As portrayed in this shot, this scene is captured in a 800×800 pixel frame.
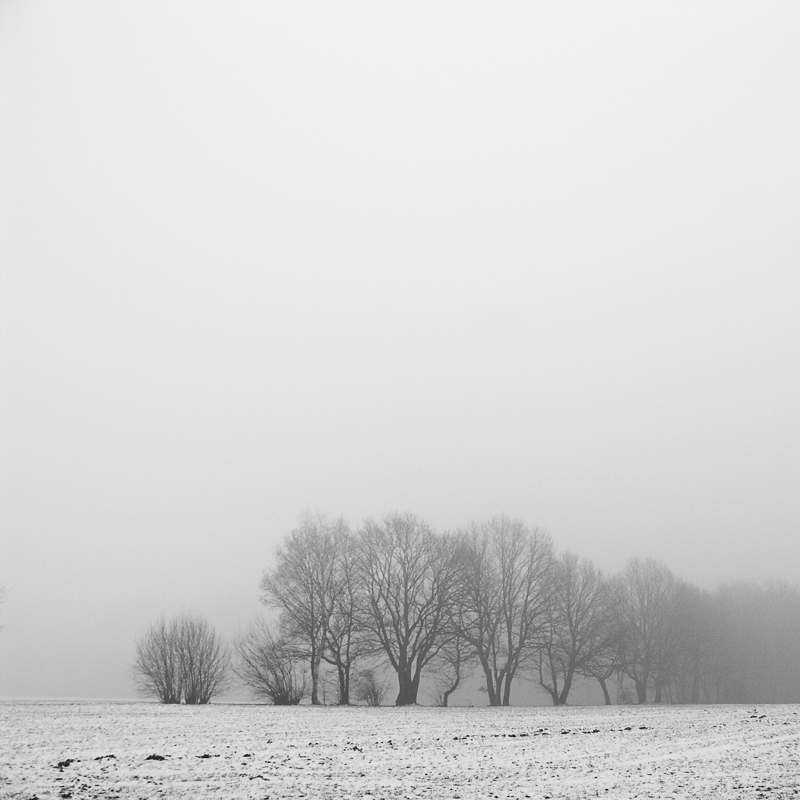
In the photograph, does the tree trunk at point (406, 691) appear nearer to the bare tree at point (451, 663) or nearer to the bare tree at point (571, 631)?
the bare tree at point (451, 663)

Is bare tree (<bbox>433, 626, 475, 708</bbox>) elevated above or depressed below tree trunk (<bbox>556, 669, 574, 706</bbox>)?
above

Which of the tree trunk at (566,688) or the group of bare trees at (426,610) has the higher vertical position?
the group of bare trees at (426,610)

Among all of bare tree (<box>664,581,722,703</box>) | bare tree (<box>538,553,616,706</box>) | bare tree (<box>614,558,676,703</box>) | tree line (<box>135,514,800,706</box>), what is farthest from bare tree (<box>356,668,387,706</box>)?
bare tree (<box>664,581,722,703</box>)

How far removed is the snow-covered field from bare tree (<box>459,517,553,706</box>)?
96.9 ft

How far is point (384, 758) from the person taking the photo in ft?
79.5

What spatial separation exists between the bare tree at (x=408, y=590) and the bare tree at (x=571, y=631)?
10895mm

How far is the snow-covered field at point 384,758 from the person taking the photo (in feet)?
62.6

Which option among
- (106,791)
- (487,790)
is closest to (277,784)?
(106,791)

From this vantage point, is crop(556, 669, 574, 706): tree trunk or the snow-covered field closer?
the snow-covered field

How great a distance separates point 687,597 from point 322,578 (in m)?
54.8

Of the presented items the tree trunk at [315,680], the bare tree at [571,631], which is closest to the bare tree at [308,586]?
the tree trunk at [315,680]

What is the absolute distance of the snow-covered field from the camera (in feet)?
62.6

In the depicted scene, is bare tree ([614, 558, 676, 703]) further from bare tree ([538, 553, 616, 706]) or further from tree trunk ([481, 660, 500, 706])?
tree trunk ([481, 660, 500, 706])

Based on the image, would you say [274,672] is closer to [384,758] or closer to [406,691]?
[406,691]
